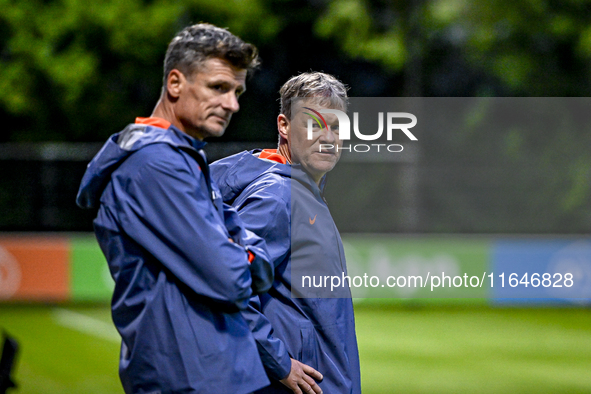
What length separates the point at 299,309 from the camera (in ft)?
9.52

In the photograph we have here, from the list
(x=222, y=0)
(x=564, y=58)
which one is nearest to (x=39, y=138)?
(x=222, y=0)

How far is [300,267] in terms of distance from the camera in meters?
2.92

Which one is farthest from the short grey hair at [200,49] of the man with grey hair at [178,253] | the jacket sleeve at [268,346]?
the jacket sleeve at [268,346]

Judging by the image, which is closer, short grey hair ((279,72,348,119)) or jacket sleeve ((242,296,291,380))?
jacket sleeve ((242,296,291,380))

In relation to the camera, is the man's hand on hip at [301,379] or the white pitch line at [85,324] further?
the white pitch line at [85,324]

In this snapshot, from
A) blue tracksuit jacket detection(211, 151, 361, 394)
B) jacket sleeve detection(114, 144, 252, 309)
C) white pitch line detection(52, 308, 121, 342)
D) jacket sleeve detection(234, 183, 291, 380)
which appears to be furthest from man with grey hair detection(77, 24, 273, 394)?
white pitch line detection(52, 308, 121, 342)

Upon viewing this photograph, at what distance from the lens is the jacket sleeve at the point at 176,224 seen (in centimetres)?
230

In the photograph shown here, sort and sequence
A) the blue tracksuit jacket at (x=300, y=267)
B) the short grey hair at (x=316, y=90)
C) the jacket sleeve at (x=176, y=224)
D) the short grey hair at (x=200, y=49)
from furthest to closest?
1. the short grey hair at (x=316, y=90)
2. the blue tracksuit jacket at (x=300, y=267)
3. the short grey hair at (x=200, y=49)
4. the jacket sleeve at (x=176, y=224)

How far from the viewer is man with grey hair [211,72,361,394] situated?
2842mm

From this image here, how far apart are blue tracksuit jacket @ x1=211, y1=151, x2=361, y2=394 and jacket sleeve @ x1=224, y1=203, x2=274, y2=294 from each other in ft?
0.72

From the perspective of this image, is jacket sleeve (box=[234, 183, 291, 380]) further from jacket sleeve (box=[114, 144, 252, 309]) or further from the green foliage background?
the green foliage background

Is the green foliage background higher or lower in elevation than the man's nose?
higher

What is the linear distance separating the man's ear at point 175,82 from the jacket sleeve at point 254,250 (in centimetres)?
42

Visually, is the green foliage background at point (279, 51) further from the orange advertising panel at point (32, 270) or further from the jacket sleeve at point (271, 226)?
the jacket sleeve at point (271, 226)
